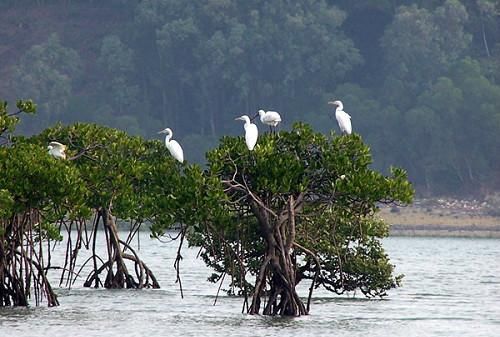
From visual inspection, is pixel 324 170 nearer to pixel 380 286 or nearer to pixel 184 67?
pixel 380 286

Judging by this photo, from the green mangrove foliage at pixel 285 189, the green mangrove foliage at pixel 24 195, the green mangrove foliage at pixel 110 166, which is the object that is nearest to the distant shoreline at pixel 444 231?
the green mangrove foliage at pixel 110 166

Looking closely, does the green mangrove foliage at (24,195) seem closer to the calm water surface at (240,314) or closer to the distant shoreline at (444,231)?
the calm water surface at (240,314)

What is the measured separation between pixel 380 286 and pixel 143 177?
20.6 feet

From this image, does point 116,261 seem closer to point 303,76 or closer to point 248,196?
point 248,196

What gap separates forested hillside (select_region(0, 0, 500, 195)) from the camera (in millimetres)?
115250

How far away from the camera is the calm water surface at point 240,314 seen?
35.9m

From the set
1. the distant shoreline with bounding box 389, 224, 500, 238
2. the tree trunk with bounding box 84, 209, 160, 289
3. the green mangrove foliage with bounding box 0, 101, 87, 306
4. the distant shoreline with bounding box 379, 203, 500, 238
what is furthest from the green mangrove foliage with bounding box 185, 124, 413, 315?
the distant shoreline with bounding box 389, 224, 500, 238

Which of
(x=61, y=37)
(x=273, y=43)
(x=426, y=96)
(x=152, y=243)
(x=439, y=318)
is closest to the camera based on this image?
(x=439, y=318)

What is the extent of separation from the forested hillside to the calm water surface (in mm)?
57761

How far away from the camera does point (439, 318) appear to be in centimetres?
4106

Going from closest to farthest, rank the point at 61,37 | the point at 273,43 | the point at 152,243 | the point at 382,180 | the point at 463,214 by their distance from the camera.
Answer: the point at 382,180 → the point at 152,243 → the point at 463,214 → the point at 273,43 → the point at 61,37

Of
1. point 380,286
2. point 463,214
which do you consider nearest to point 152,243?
point 463,214

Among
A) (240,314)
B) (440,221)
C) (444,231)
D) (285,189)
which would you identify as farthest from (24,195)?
(440,221)

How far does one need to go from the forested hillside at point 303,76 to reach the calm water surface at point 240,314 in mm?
57761
